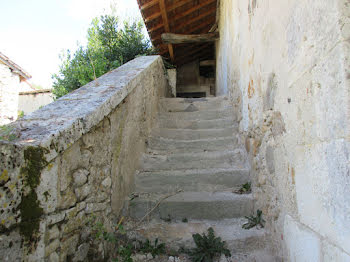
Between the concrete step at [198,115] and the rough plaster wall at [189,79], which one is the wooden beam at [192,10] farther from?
the concrete step at [198,115]

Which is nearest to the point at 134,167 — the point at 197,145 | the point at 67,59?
the point at 197,145

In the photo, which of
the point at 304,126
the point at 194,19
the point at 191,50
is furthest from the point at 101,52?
the point at 304,126

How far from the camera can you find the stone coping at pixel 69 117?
3.40 feet

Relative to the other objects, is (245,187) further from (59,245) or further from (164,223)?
(59,245)

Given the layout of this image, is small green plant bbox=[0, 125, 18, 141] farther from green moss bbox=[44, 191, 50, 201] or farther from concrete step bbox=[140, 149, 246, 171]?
concrete step bbox=[140, 149, 246, 171]

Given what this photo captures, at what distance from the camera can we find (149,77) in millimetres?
2879

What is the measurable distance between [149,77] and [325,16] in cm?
221

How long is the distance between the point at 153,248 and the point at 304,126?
46.1 inches

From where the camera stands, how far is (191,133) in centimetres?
290

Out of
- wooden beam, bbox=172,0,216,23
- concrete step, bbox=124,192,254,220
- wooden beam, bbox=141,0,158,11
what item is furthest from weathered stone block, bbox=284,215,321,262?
wooden beam, bbox=172,0,216,23

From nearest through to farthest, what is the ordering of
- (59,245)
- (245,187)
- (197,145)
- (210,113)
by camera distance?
(59,245)
(245,187)
(197,145)
(210,113)

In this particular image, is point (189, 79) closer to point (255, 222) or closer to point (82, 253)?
point (255, 222)

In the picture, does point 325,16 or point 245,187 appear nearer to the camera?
point 325,16

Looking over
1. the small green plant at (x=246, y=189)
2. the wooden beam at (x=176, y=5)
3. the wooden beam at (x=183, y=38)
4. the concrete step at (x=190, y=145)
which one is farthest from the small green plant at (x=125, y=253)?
the wooden beam at (x=183, y=38)
